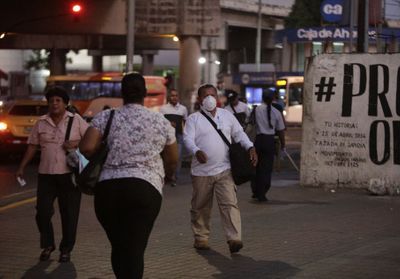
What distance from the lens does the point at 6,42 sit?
5569 centimetres

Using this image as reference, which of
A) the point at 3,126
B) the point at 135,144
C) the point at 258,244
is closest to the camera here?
the point at 135,144

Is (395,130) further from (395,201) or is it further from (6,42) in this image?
(6,42)

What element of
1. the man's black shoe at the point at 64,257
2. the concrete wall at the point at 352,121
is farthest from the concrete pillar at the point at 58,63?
the man's black shoe at the point at 64,257

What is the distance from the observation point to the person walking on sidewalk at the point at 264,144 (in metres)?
14.0

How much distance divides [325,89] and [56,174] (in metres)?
7.58

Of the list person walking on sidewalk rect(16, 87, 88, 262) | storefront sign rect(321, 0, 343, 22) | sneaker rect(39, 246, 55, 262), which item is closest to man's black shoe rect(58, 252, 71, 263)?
person walking on sidewalk rect(16, 87, 88, 262)

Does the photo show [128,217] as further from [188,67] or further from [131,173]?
[188,67]

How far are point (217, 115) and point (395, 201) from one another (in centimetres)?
530

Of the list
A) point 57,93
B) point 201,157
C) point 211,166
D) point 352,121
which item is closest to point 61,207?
point 57,93

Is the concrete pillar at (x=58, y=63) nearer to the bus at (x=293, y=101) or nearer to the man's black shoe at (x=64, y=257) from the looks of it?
the bus at (x=293, y=101)

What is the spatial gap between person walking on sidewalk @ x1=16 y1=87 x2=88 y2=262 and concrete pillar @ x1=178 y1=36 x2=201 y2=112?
31.3 meters

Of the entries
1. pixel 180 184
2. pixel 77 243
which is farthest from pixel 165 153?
pixel 180 184

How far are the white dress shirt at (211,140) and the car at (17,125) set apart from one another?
45.3ft

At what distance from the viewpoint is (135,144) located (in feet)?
21.5
